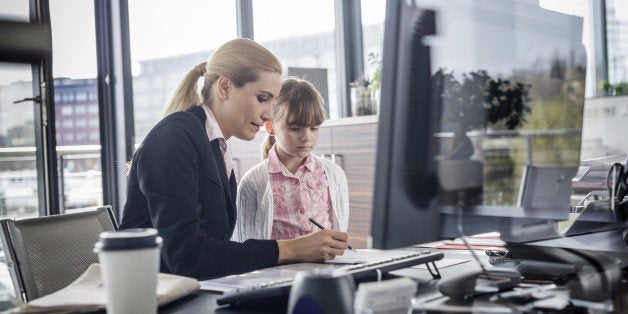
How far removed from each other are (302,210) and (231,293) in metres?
1.29

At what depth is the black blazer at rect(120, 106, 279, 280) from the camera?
1.41 metres

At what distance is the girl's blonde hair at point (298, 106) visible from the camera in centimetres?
241

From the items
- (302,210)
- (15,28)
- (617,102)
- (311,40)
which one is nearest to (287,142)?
(302,210)

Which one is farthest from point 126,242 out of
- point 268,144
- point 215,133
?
point 268,144

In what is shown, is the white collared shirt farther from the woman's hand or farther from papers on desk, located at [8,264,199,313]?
papers on desk, located at [8,264,199,313]

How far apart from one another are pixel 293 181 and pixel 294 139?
0.16 m

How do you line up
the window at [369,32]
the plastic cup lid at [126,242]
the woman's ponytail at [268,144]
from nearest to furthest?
the plastic cup lid at [126,242], the woman's ponytail at [268,144], the window at [369,32]

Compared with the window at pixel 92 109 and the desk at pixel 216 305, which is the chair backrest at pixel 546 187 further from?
the window at pixel 92 109

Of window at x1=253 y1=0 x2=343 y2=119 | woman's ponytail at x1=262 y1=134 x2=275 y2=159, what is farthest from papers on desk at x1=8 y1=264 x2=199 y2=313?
window at x1=253 y1=0 x2=343 y2=119

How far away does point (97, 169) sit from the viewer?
3.93 meters

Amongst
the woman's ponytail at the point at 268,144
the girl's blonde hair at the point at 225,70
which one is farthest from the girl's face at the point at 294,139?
the girl's blonde hair at the point at 225,70

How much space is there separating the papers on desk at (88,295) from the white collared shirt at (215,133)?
0.65 meters

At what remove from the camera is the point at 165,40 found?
13.9 feet

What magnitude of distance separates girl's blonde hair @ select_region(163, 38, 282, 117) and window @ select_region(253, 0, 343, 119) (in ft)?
8.83
